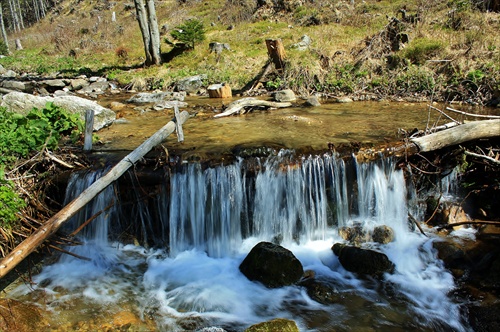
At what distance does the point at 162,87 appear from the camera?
1847cm

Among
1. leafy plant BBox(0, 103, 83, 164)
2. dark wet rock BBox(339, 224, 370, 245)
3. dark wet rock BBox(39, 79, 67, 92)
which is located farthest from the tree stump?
dark wet rock BBox(339, 224, 370, 245)

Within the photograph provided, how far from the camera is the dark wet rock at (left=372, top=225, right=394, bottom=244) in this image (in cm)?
658

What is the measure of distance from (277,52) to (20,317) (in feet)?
47.9

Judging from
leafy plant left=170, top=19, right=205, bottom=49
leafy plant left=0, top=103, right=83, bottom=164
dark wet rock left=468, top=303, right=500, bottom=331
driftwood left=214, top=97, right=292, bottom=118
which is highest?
leafy plant left=170, top=19, right=205, bottom=49

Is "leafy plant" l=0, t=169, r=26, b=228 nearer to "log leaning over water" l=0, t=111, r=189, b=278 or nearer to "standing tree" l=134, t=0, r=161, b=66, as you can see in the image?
"log leaning over water" l=0, t=111, r=189, b=278

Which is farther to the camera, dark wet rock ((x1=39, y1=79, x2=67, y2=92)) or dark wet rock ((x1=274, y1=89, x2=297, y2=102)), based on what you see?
dark wet rock ((x1=39, y1=79, x2=67, y2=92))

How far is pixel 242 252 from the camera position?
6586 mm

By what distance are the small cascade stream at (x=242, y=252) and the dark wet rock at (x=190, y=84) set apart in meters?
11.6

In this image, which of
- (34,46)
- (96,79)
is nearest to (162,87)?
(96,79)

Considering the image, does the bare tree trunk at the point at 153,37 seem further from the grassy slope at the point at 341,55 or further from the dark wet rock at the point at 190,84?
the dark wet rock at the point at 190,84

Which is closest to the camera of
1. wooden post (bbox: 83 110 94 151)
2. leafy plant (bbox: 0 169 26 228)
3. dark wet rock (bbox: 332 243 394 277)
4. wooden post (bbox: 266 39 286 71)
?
leafy plant (bbox: 0 169 26 228)

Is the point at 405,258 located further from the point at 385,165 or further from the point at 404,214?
the point at 385,165

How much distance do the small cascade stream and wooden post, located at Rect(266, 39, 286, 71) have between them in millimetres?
10563

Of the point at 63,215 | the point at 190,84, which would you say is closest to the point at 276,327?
the point at 63,215
